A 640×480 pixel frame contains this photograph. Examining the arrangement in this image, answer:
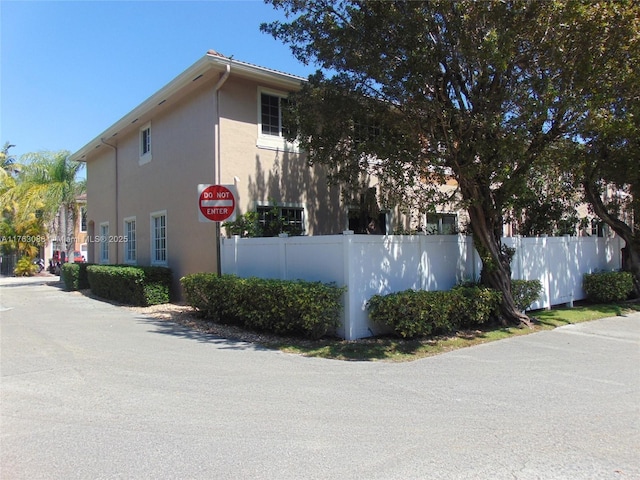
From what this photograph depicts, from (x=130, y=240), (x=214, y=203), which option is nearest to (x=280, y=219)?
(x=214, y=203)

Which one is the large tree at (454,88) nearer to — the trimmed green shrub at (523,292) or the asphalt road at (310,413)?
the trimmed green shrub at (523,292)

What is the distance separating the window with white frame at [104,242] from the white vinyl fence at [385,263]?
10.4 m

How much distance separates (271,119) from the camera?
12.5 meters

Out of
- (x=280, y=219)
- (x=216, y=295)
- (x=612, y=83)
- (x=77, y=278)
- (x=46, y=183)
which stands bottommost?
(x=77, y=278)

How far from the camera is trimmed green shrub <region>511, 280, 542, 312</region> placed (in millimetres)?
9789

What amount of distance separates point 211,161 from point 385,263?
559 cm

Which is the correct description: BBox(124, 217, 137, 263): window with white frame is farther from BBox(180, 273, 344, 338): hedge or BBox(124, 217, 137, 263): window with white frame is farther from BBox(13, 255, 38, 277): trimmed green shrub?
BBox(13, 255, 38, 277): trimmed green shrub

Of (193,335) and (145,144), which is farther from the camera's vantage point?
(145,144)

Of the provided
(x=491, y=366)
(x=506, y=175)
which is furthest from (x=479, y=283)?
(x=491, y=366)

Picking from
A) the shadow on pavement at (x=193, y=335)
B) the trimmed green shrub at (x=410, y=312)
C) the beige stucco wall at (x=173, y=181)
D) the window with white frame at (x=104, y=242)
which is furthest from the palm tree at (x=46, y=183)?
the trimmed green shrub at (x=410, y=312)

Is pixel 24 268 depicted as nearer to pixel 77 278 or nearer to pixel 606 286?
pixel 77 278

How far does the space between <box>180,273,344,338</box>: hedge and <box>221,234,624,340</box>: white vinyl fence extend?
0.40 meters

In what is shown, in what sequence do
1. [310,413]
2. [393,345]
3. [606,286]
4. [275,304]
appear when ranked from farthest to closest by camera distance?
[606,286] < [275,304] < [393,345] < [310,413]

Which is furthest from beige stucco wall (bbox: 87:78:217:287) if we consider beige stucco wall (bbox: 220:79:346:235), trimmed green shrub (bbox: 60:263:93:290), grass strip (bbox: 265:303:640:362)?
grass strip (bbox: 265:303:640:362)
